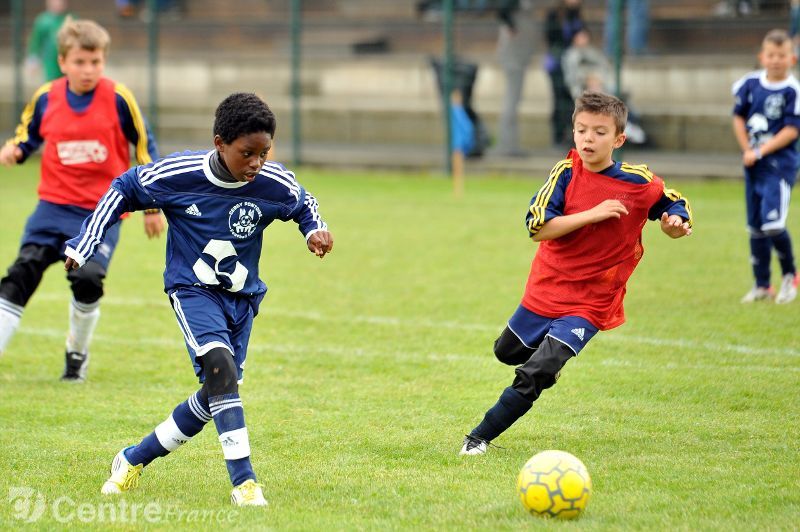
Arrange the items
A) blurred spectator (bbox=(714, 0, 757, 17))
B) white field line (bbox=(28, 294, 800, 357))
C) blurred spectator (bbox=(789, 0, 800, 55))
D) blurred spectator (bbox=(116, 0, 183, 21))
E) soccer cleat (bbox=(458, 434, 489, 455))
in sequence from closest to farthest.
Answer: soccer cleat (bbox=(458, 434, 489, 455))
white field line (bbox=(28, 294, 800, 357))
blurred spectator (bbox=(789, 0, 800, 55))
blurred spectator (bbox=(714, 0, 757, 17))
blurred spectator (bbox=(116, 0, 183, 21))

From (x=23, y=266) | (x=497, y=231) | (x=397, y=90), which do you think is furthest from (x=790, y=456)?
(x=397, y=90)

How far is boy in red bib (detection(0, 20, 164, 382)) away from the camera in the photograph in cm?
741

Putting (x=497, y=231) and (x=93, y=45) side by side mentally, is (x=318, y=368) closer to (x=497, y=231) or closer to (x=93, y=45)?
(x=93, y=45)

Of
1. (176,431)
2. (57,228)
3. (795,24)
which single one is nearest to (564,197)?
(176,431)

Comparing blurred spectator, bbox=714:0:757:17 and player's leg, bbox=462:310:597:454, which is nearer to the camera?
player's leg, bbox=462:310:597:454

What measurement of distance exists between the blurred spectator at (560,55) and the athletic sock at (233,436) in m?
13.4

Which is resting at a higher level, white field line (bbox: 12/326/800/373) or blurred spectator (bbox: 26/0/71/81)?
blurred spectator (bbox: 26/0/71/81)

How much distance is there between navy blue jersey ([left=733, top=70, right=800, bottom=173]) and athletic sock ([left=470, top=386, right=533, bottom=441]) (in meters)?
4.69

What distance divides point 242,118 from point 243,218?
1.54 feet

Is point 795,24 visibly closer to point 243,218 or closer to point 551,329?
point 551,329

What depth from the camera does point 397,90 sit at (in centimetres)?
2191

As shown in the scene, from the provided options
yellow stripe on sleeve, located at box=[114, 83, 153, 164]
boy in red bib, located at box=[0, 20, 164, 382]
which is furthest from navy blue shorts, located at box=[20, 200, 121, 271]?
yellow stripe on sleeve, located at box=[114, 83, 153, 164]

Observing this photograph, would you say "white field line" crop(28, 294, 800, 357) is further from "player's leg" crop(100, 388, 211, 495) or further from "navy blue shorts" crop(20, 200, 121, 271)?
"player's leg" crop(100, 388, 211, 495)

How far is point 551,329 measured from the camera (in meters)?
5.79
